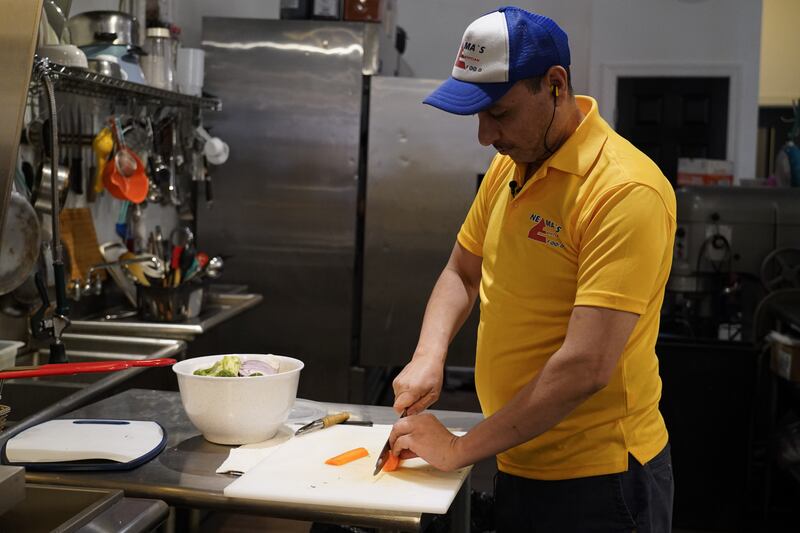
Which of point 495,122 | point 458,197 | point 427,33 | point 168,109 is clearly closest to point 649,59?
point 427,33

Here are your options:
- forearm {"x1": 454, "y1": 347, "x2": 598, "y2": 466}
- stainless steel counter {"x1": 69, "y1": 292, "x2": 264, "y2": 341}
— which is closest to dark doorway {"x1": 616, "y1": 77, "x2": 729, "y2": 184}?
stainless steel counter {"x1": 69, "y1": 292, "x2": 264, "y2": 341}

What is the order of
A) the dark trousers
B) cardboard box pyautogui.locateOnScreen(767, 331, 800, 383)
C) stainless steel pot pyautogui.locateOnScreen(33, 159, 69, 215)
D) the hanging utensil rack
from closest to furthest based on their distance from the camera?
the dark trousers
the hanging utensil rack
stainless steel pot pyautogui.locateOnScreen(33, 159, 69, 215)
cardboard box pyautogui.locateOnScreen(767, 331, 800, 383)

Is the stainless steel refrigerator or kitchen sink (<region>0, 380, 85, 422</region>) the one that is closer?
kitchen sink (<region>0, 380, 85, 422</region>)

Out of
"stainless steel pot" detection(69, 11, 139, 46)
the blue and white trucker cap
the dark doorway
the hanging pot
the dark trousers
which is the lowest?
the dark trousers

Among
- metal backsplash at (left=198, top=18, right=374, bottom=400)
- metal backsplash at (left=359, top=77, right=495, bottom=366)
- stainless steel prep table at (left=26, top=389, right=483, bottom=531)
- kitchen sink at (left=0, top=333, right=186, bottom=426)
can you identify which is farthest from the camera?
metal backsplash at (left=359, top=77, right=495, bottom=366)

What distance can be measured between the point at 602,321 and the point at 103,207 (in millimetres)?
2146

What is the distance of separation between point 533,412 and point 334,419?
397mm

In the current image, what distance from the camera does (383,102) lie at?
3.72 meters

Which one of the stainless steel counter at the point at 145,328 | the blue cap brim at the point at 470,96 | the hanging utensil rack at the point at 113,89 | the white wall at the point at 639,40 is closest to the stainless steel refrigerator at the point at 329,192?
the hanging utensil rack at the point at 113,89

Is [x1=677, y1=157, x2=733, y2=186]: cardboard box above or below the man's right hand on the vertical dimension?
above

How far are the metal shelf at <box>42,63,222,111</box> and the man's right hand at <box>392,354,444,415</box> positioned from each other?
1.16 meters

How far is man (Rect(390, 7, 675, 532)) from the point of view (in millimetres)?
1270

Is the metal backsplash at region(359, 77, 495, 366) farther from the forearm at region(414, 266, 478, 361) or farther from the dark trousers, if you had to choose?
the dark trousers

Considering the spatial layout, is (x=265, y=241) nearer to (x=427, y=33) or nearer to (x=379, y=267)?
(x=379, y=267)
